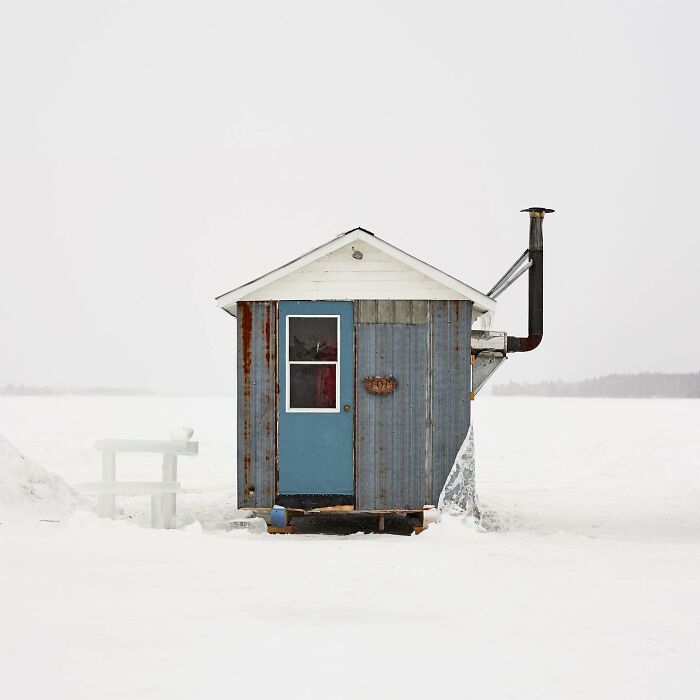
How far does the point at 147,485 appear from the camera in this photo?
11.9 meters

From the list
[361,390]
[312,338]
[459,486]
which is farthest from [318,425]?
[459,486]

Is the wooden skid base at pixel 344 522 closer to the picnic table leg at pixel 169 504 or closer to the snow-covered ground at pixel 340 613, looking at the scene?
the snow-covered ground at pixel 340 613

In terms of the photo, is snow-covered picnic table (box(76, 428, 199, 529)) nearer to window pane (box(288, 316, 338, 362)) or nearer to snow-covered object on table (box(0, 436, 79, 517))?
snow-covered object on table (box(0, 436, 79, 517))

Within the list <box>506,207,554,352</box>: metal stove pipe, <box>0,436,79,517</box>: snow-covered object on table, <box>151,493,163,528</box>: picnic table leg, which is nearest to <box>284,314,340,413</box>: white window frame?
<box>151,493,163,528</box>: picnic table leg

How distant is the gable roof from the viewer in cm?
1264

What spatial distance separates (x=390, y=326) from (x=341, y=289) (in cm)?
88

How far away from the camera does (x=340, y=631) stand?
243 inches

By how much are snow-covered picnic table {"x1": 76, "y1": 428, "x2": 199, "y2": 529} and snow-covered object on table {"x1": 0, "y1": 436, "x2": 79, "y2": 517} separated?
0.65 meters

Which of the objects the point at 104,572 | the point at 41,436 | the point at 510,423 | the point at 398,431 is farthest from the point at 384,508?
the point at 510,423

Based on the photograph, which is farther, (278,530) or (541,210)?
(541,210)

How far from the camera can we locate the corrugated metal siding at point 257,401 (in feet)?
42.4

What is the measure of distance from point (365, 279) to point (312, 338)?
1.17m

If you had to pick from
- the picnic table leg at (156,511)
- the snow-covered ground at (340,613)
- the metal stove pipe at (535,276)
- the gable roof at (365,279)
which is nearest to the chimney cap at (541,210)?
the metal stove pipe at (535,276)

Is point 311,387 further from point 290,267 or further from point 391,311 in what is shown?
point 290,267
